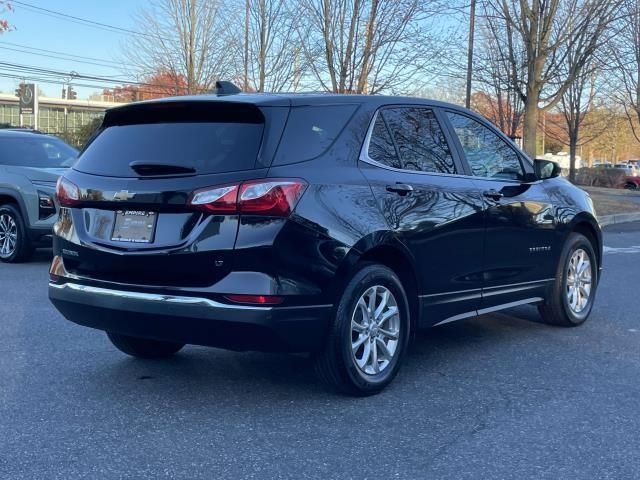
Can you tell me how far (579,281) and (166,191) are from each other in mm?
4047

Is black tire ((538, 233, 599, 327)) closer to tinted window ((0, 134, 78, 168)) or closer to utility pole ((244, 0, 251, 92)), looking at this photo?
tinted window ((0, 134, 78, 168))

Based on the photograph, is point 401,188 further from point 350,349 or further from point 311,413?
point 311,413

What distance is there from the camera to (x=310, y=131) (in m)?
4.35

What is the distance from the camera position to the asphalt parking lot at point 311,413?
3.53 meters

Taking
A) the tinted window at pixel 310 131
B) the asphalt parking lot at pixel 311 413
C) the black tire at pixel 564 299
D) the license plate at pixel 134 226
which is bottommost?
the asphalt parking lot at pixel 311 413

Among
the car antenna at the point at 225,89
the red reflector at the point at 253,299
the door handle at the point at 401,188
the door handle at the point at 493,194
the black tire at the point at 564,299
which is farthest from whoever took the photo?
the black tire at the point at 564,299

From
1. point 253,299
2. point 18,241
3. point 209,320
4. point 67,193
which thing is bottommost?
point 18,241

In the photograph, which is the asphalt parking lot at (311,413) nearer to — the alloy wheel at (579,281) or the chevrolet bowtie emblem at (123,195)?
the alloy wheel at (579,281)

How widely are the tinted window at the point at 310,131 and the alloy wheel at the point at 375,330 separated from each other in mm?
867

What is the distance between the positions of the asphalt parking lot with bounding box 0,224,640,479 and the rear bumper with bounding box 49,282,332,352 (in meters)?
0.42

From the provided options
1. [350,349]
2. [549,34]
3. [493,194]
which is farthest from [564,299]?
[549,34]

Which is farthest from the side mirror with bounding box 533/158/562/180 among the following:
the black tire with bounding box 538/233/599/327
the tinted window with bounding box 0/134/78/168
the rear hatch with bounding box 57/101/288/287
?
the tinted window with bounding box 0/134/78/168

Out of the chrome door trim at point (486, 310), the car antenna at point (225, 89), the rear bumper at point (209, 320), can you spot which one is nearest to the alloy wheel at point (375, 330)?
the rear bumper at point (209, 320)

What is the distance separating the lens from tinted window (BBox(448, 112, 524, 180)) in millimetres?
5539
